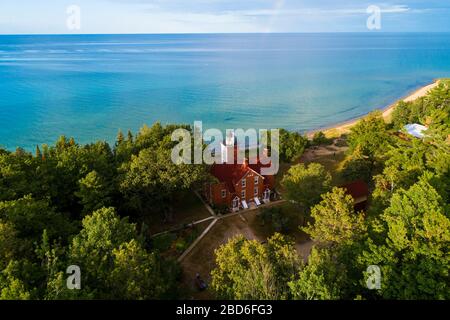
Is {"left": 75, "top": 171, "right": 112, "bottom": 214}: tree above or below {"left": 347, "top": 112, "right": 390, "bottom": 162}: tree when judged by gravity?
below

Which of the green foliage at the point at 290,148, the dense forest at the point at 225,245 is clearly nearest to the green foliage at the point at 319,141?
the green foliage at the point at 290,148

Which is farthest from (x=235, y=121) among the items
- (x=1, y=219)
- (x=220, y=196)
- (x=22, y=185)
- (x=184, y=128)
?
(x=1, y=219)

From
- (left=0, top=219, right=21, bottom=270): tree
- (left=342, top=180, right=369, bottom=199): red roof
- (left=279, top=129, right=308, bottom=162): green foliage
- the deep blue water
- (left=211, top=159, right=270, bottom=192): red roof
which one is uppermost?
the deep blue water

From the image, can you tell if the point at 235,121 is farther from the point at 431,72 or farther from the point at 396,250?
the point at 431,72

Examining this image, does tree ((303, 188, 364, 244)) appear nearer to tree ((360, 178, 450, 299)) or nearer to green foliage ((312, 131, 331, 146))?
tree ((360, 178, 450, 299))

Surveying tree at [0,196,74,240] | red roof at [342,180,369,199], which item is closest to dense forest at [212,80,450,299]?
red roof at [342,180,369,199]

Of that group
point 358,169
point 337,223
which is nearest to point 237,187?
point 358,169
